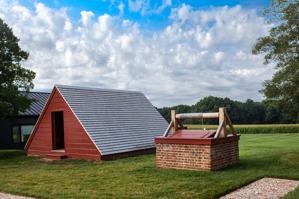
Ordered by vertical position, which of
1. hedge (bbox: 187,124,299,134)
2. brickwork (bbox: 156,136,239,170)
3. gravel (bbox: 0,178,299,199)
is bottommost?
hedge (bbox: 187,124,299,134)

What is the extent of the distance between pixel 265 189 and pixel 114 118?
430 inches

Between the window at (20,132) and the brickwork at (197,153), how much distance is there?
1592 cm

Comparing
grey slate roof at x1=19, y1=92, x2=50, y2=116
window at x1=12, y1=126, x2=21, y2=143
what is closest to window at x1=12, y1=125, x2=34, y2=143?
window at x1=12, y1=126, x2=21, y2=143

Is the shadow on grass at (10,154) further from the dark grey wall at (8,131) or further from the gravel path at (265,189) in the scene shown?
the gravel path at (265,189)

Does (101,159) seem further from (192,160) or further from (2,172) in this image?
(192,160)

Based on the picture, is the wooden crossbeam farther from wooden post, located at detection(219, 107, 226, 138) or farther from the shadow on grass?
the shadow on grass

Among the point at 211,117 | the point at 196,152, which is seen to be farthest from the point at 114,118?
the point at 196,152

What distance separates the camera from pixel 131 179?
35.8 feet

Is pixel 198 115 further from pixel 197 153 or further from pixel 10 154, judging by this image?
pixel 10 154

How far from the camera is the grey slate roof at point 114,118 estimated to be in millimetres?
16984

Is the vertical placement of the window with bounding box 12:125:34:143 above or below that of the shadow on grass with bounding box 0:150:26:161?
above

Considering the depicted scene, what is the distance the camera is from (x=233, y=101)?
67438mm

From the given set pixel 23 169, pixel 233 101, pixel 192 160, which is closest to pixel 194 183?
pixel 192 160

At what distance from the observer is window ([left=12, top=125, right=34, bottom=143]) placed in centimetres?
2565
